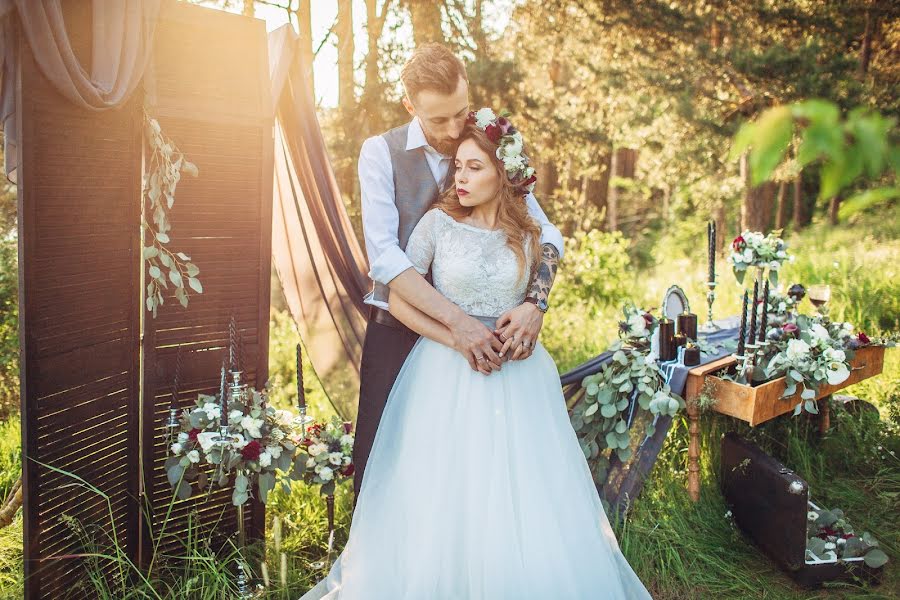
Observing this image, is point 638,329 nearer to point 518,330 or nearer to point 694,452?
point 694,452

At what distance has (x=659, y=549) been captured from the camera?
137 inches

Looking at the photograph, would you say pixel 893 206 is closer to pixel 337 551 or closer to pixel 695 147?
pixel 337 551

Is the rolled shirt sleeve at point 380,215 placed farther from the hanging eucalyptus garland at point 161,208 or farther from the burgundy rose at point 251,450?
the burgundy rose at point 251,450

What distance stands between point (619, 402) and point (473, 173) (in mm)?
1484

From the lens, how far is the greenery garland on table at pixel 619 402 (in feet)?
11.9

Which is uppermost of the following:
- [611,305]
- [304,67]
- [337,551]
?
[304,67]

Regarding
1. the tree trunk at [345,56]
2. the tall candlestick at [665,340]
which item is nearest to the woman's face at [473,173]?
the tall candlestick at [665,340]

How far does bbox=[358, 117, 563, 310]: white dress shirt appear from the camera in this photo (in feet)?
9.36

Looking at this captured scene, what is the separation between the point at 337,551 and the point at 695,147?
10.0 meters

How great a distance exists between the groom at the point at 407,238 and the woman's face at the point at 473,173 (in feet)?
0.40

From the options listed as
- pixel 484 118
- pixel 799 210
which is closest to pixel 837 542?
pixel 484 118

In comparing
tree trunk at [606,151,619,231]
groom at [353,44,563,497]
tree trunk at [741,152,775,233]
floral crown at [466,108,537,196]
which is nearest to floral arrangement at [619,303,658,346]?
groom at [353,44,563,497]

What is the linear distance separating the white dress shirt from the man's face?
0.16 ft

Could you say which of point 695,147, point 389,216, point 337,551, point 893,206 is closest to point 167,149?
point 389,216
